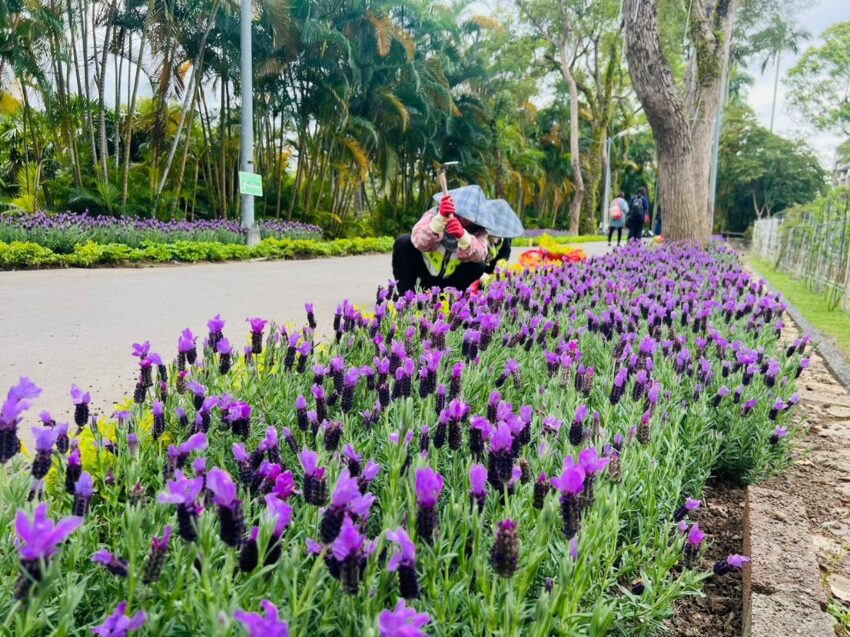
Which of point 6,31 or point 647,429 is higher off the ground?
point 6,31

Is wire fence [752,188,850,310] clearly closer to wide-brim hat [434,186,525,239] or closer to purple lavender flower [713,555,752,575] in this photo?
wide-brim hat [434,186,525,239]

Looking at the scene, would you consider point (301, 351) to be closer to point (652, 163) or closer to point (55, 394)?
point (55, 394)

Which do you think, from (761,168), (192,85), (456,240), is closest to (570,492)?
(456,240)

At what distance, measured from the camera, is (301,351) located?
2545 mm

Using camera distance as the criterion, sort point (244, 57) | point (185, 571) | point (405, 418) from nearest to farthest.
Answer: point (185, 571)
point (405, 418)
point (244, 57)

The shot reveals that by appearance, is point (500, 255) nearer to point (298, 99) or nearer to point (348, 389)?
point (348, 389)

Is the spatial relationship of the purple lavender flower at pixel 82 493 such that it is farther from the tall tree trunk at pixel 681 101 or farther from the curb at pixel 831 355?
the tall tree trunk at pixel 681 101

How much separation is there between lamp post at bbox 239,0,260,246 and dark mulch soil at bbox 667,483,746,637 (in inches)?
492

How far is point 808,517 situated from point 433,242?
280cm

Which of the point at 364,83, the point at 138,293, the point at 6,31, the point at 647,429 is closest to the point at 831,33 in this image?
the point at 364,83

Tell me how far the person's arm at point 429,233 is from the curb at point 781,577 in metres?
2.72

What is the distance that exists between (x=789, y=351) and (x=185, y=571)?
325 cm

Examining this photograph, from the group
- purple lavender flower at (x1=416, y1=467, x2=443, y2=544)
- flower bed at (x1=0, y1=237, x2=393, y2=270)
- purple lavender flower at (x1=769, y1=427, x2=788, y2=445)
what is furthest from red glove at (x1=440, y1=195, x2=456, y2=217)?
flower bed at (x1=0, y1=237, x2=393, y2=270)

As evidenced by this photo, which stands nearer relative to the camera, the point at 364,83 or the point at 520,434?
the point at 520,434
